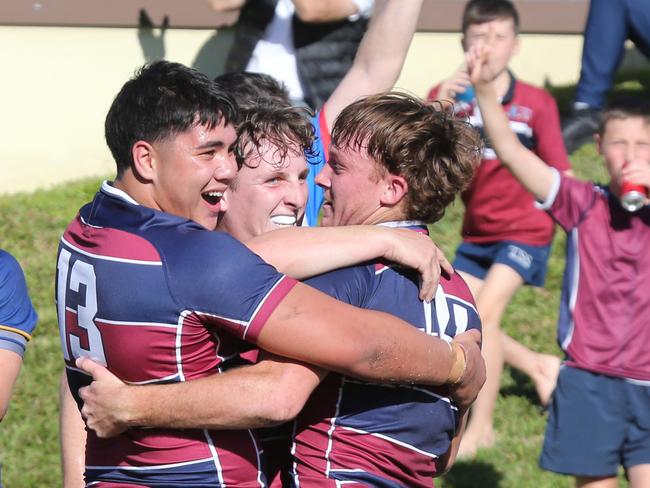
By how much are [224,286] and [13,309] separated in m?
0.98

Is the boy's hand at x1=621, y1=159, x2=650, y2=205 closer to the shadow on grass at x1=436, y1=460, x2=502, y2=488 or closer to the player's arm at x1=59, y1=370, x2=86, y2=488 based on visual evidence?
the shadow on grass at x1=436, y1=460, x2=502, y2=488

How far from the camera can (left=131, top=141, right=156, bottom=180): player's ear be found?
2.85 meters

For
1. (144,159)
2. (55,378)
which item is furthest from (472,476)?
(144,159)

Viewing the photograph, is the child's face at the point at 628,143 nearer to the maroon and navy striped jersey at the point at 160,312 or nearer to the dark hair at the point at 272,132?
the dark hair at the point at 272,132

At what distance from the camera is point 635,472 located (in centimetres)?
454

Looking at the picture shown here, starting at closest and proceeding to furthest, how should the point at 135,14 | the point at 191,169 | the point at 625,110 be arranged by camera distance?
1. the point at 191,169
2. the point at 625,110
3. the point at 135,14

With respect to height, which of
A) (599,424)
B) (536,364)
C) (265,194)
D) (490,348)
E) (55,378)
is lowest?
(55,378)

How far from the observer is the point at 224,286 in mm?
2631

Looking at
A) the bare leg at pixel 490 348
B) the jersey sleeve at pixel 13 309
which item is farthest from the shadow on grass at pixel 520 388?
the jersey sleeve at pixel 13 309

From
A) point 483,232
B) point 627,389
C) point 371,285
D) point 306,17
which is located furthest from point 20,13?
point 371,285

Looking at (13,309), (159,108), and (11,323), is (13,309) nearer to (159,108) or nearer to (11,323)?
(11,323)

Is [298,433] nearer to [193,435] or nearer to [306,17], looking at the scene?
[193,435]

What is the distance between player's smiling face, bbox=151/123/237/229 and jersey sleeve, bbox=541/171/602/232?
2.15 meters

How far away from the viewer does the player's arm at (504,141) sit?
4.80 metres
